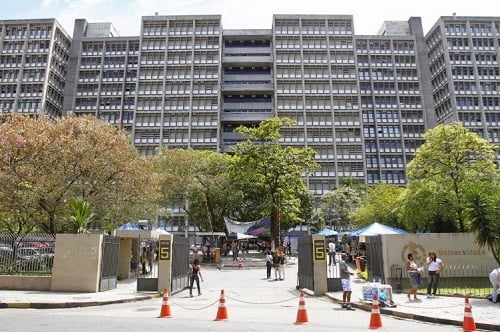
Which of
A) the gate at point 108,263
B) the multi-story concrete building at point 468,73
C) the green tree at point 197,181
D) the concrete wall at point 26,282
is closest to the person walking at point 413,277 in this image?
the gate at point 108,263

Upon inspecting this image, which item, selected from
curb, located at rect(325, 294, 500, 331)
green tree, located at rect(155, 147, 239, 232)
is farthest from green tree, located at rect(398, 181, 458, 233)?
green tree, located at rect(155, 147, 239, 232)

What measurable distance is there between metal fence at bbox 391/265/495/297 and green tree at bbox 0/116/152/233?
15931 millimetres

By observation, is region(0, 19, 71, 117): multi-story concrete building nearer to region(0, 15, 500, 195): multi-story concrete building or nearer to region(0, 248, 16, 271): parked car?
region(0, 15, 500, 195): multi-story concrete building

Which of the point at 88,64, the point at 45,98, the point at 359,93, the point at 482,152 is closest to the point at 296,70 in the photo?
the point at 359,93

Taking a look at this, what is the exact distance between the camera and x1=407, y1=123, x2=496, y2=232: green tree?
81.9 ft

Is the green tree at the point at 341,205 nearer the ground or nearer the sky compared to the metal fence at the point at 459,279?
nearer the sky

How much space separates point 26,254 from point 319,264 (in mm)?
12484

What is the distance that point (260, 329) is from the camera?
30.9 ft

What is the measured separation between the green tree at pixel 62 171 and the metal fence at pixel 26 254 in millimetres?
4200

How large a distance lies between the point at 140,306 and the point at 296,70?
237 feet

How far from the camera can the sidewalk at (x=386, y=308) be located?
1110 cm

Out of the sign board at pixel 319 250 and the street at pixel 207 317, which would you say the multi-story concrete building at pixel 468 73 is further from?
the street at pixel 207 317

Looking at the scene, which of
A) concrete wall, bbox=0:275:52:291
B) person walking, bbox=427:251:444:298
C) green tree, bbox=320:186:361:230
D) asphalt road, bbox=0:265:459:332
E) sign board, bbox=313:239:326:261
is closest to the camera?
asphalt road, bbox=0:265:459:332

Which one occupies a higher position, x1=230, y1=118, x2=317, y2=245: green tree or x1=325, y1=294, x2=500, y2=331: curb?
x1=230, y1=118, x2=317, y2=245: green tree
